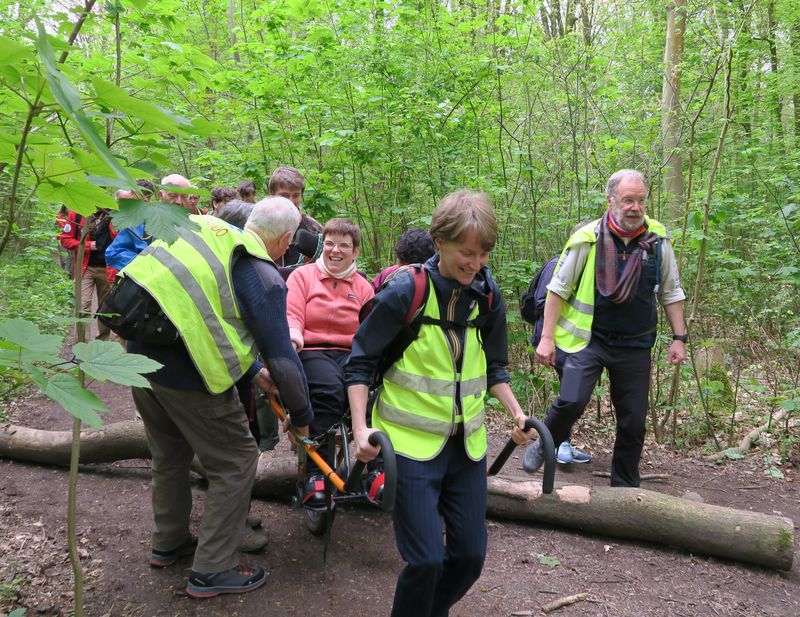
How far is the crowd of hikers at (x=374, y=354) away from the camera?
2.33 meters

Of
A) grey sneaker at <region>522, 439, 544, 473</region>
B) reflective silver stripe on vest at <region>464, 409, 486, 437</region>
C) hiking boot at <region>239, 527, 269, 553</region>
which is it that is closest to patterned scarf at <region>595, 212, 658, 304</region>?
grey sneaker at <region>522, 439, 544, 473</region>

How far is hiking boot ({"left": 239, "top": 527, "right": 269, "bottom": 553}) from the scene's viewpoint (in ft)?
11.1

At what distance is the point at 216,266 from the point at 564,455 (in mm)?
3517

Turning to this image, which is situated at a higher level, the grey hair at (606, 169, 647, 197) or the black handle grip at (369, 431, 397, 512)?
the grey hair at (606, 169, 647, 197)

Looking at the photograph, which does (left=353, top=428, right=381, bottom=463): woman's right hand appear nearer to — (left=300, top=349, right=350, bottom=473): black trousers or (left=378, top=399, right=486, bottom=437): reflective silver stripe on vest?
(left=378, top=399, right=486, bottom=437): reflective silver stripe on vest

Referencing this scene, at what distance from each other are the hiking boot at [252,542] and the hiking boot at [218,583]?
35 cm

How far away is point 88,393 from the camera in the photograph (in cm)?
128

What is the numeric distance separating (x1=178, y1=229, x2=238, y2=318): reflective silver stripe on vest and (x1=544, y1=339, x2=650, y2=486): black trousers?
8.31 ft

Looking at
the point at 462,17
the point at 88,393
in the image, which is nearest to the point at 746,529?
the point at 88,393

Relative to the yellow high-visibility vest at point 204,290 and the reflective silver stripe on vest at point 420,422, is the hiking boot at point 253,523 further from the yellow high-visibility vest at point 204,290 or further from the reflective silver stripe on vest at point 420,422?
the reflective silver stripe on vest at point 420,422

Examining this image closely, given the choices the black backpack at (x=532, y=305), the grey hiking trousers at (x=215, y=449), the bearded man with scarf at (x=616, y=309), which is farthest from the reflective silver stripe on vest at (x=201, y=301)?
the black backpack at (x=532, y=305)

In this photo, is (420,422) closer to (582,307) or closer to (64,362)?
(64,362)

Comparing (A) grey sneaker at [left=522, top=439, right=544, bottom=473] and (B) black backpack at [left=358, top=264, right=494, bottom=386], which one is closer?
(B) black backpack at [left=358, top=264, right=494, bottom=386]

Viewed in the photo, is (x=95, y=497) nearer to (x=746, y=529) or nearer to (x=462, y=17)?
(x=746, y=529)
